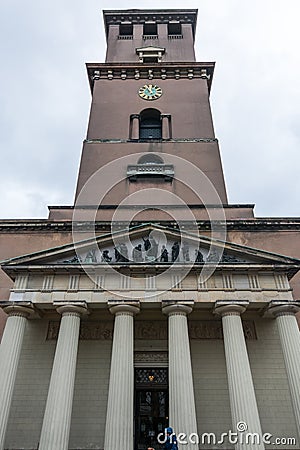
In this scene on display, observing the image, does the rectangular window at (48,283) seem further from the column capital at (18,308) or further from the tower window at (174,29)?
the tower window at (174,29)

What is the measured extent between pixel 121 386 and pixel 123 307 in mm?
2941

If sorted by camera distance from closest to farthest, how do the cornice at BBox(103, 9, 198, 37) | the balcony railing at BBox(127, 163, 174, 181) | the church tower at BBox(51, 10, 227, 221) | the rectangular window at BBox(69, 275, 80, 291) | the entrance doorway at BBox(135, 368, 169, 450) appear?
the rectangular window at BBox(69, 275, 80, 291) < the entrance doorway at BBox(135, 368, 169, 450) < the church tower at BBox(51, 10, 227, 221) < the balcony railing at BBox(127, 163, 174, 181) < the cornice at BBox(103, 9, 198, 37)

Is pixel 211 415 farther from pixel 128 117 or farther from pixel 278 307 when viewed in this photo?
pixel 128 117

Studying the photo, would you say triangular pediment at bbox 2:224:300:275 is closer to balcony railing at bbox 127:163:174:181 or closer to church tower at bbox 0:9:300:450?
church tower at bbox 0:9:300:450

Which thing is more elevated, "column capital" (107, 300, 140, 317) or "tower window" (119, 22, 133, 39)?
"tower window" (119, 22, 133, 39)

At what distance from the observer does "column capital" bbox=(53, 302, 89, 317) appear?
594 inches

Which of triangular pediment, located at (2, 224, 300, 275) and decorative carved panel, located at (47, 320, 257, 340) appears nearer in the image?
triangular pediment, located at (2, 224, 300, 275)

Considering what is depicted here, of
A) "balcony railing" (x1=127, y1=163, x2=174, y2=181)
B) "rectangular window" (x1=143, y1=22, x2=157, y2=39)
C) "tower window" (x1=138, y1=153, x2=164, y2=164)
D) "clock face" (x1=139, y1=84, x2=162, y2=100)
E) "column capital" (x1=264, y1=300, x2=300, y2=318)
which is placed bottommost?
"column capital" (x1=264, y1=300, x2=300, y2=318)

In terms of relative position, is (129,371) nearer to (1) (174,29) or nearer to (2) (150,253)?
(2) (150,253)

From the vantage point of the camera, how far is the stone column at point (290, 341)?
13477 millimetres

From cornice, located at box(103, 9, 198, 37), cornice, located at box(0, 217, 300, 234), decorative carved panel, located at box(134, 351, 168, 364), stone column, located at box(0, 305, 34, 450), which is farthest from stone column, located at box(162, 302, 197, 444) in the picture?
cornice, located at box(103, 9, 198, 37)

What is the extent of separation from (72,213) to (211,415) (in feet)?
41.7

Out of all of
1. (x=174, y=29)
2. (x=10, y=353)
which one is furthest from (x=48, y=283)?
(x=174, y=29)

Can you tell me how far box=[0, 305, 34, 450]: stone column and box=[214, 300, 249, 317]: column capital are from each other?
7498mm
